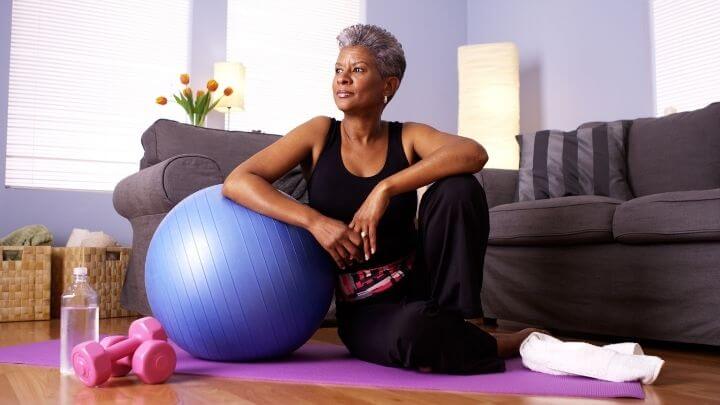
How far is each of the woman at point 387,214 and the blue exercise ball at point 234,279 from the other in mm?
61

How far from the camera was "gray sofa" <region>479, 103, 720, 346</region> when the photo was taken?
90.4 inches

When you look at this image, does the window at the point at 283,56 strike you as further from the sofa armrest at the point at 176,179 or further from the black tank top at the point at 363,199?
the black tank top at the point at 363,199

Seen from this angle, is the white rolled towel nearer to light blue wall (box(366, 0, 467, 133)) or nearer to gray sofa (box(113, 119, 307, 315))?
gray sofa (box(113, 119, 307, 315))

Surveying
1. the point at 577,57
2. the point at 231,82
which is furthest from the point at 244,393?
the point at 577,57

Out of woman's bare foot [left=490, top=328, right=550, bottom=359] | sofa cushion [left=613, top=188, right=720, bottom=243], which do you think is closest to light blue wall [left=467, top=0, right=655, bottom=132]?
sofa cushion [left=613, top=188, right=720, bottom=243]

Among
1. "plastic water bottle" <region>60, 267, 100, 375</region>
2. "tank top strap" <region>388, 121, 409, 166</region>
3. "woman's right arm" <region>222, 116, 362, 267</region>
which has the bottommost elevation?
"plastic water bottle" <region>60, 267, 100, 375</region>

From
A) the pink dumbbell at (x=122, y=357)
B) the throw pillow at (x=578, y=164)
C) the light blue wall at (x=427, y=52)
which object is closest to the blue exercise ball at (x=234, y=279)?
the pink dumbbell at (x=122, y=357)

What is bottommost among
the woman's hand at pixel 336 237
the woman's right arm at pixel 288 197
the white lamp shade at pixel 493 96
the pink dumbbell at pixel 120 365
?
the pink dumbbell at pixel 120 365

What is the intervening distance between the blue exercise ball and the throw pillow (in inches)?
70.3

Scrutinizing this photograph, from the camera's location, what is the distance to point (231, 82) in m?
4.48

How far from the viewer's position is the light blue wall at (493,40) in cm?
421

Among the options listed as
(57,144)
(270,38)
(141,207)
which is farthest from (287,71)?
(141,207)

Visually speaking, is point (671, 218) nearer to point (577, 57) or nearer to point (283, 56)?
point (577, 57)

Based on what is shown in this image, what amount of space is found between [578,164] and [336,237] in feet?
6.34
